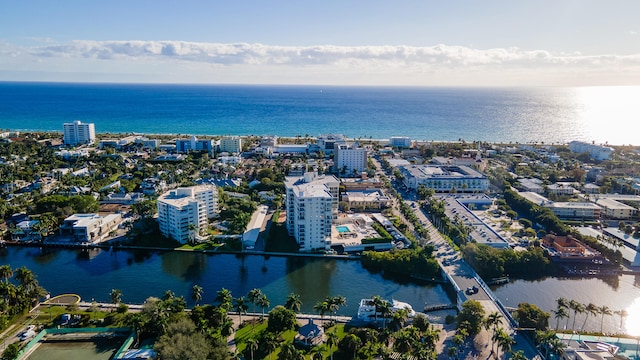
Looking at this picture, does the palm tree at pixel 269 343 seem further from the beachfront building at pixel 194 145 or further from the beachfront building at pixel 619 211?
the beachfront building at pixel 194 145

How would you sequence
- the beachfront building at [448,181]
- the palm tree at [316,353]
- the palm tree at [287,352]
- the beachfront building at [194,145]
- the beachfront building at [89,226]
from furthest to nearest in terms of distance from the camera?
the beachfront building at [194,145] → the beachfront building at [448,181] → the beachfront building at [89,226] → the palm tree at [316,353] → the palm tree at [287,352]

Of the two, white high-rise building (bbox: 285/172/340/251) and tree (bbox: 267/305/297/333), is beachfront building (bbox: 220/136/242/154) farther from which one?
tree (bbox: 267/305/297/333)

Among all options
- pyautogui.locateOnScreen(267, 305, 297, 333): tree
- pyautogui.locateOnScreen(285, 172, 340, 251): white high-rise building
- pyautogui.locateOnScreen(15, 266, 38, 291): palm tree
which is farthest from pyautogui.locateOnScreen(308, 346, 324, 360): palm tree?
pyautogui.locateOnScreen(15, 266, 38, 291): palm tree

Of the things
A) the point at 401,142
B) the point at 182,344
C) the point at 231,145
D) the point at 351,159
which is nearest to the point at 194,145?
the point at 231,145

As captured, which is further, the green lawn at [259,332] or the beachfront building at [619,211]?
the beachfront building at [619,211]

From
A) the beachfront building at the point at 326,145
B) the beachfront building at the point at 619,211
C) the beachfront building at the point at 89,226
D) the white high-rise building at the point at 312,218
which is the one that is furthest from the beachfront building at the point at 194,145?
the beachfront building at the point at 619,211

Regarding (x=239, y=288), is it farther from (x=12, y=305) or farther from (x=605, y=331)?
(x=605, y=331)

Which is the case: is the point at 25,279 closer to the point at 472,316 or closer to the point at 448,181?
the point at 472,316
